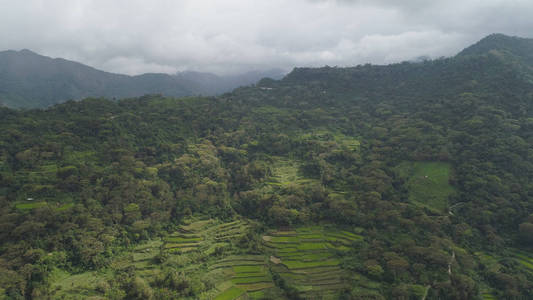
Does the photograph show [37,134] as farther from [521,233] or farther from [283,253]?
[521,233]

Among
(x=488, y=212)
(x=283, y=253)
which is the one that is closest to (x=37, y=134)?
(x=283, y=253)

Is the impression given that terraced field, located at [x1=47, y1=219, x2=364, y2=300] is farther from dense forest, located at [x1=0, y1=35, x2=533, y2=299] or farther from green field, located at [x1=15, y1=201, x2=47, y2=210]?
green field, located at [x1=15, y1=201, x2=47, y2=210]

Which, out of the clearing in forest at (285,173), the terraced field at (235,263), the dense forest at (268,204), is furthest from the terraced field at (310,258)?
the clearing in forest at (285,173)

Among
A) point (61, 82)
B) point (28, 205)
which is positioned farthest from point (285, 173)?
point (61, 82)

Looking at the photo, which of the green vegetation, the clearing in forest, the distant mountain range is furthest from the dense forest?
the distant mountain range

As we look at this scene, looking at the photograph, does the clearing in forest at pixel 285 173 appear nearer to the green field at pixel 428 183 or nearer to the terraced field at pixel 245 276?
the green field at pixel 428 183

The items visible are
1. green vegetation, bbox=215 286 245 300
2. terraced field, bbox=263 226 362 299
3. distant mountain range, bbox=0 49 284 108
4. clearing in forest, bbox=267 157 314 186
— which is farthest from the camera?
distant mountain range, bbox=0 49 284 108

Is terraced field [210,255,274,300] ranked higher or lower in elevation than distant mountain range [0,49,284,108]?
lower

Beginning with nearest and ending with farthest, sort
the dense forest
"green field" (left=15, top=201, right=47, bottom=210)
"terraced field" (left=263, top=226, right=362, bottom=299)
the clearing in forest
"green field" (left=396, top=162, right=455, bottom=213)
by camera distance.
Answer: the dense forest, "terraced field" (left=263, top=226, right=362, bottom=299), "green field" (left=15, top=201, right=47, bottom=210), "green field" (left=396, top=162, right=455, bottom=213), the clearing in forest

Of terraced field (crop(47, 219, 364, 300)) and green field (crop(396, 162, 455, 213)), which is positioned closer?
terraced field (crop(47, 219, 364, 300))
